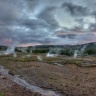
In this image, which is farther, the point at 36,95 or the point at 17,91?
the point at 17,91

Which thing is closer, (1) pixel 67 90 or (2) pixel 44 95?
(2) pixel 44 95

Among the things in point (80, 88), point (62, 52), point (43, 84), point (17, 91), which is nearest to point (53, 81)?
point (43, 84)

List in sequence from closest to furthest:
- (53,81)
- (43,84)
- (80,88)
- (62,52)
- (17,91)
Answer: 1. (17,91)
2. (80,88)
3. (43,84)
4. (53,81)
5. (62,52)

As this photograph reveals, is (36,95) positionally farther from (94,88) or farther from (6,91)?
(94,88)

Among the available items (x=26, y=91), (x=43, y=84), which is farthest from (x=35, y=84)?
(x=26, y=91)

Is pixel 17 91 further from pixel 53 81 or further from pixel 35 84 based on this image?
pixel 53 81

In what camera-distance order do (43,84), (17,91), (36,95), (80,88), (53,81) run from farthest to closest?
1. (53,81)
2. (43,84)
3. (80,88)
4. (17,91)
5. (36,95)

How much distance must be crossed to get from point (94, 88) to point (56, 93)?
526 centimetres

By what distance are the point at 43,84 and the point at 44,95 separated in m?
6.05

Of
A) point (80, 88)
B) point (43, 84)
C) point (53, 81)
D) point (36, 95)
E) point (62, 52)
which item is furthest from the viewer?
point (62, 52)

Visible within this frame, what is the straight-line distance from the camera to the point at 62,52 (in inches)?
5330

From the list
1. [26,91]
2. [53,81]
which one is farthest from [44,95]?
[53,81]

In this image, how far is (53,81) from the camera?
32500 millimetres

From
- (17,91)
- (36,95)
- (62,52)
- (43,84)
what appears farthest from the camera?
(62,52)
